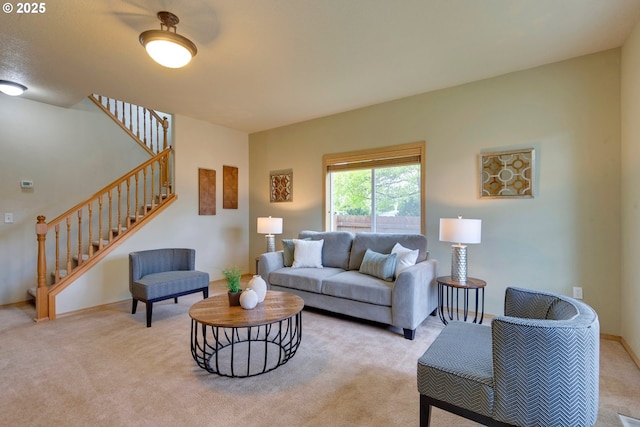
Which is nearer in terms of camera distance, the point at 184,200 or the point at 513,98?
the point at 513,98

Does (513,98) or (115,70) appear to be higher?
(115,70)

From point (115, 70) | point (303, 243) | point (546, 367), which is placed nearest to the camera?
point (546, 367)

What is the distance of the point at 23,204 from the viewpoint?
3.99 m

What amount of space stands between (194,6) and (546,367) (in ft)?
9.69

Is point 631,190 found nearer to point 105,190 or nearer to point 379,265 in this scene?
point 379,265

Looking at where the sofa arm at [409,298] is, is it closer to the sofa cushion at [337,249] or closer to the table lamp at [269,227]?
the sofa cushion at [337,249]

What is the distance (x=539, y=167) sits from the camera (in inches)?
121

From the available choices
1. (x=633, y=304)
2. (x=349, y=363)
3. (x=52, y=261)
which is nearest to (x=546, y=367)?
(x=349, y=363)

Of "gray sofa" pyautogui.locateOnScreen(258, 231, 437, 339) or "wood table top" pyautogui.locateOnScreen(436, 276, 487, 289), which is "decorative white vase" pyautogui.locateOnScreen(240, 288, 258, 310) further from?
"wood table top" pyautogui.locateOnScreen(436, 276, 487, 289)

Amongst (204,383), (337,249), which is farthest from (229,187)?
(204,383)

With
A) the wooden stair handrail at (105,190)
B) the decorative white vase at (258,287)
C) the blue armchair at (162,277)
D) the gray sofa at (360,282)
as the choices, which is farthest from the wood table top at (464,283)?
the wooden stair handrail at (105,190)

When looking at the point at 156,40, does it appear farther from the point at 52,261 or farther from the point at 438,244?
the point at 52,261

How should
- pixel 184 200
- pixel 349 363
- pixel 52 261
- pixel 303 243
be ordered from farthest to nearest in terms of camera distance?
pixel 184 200, pixel 52 261, pixel 303 243, pixel 349 363

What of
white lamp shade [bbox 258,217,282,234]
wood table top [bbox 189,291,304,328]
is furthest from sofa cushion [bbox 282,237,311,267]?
wood table top [bbox 189,291,304,328]
